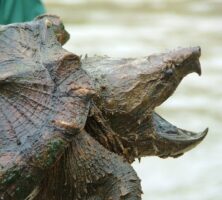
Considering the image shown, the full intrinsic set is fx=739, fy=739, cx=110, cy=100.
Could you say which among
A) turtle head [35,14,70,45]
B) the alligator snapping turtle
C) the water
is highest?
the water

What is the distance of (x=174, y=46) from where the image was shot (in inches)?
263

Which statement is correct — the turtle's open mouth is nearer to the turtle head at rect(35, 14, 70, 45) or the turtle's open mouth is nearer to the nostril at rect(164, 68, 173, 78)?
the nostril at rect(164, 68, 173, 78)

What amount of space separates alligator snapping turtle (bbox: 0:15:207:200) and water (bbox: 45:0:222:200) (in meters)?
1.73

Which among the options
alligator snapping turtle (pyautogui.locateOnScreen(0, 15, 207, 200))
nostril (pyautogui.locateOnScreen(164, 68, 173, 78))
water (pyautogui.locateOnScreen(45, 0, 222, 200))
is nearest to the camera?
alligator snapping turtle (pyautogui.locateOnScreen(0, 15, 207, 200))

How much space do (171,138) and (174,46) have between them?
15.1 feet

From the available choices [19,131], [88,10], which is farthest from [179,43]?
[19,131]

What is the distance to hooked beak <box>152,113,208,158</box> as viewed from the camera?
213cm

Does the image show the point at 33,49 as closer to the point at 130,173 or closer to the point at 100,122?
the point at 100,122

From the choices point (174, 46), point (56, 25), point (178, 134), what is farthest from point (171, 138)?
point (174, 46)

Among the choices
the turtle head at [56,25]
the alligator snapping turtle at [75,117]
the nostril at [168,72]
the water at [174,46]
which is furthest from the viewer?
the water at [174,46]

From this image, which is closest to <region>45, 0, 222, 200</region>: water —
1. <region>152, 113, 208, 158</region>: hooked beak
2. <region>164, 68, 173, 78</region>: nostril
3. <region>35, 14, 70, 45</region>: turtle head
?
<region>152, 113, 208, 158</region>: hooked beak

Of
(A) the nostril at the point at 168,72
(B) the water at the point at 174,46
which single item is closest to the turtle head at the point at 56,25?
(A) the nostril at the point at 168,72

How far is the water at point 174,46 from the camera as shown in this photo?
13.0ft

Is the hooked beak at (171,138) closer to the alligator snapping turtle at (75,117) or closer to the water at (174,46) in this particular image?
the alligator snapping turtle at (75,117)
